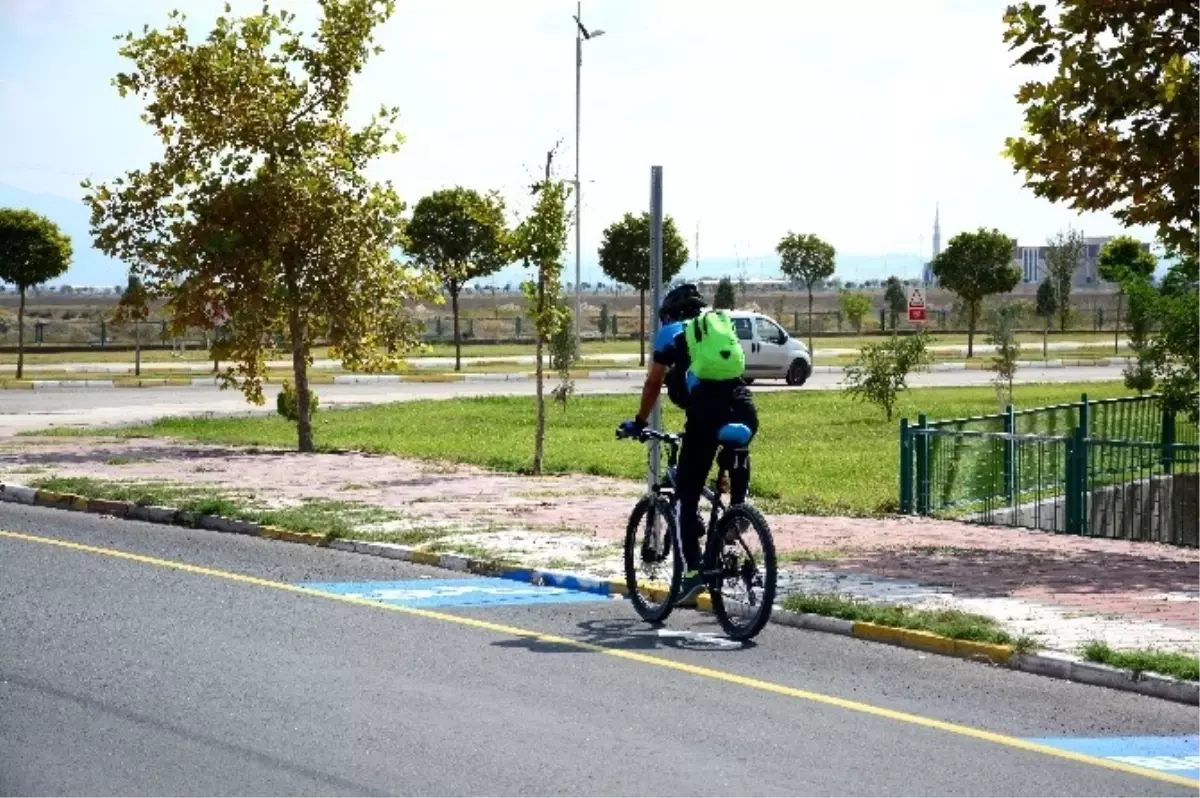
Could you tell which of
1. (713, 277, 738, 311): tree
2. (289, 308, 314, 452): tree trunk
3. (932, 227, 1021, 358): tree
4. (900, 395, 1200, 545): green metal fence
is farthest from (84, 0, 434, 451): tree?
(713, 277, 738, 311): tree

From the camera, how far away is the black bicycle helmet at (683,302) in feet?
37.9

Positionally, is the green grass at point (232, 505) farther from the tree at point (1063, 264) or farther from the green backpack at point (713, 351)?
the tree at point (1063, 264)

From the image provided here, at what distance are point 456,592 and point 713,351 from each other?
2.90 meters

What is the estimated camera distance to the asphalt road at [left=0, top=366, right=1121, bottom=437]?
3388 cm

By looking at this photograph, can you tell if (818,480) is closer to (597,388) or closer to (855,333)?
(597,388)

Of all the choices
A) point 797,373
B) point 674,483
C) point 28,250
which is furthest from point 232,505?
point 28,250

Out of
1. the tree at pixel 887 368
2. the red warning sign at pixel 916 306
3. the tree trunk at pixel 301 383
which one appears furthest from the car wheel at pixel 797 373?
the tree trunk at pixel 301 383

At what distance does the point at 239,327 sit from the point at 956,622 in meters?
16.5

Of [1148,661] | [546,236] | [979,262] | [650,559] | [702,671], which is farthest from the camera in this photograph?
[979,262]

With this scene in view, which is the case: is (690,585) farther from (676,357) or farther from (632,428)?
(676,357)

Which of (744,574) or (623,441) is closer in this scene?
(744,574)

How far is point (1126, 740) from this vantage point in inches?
327

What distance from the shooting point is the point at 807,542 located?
1488 cm

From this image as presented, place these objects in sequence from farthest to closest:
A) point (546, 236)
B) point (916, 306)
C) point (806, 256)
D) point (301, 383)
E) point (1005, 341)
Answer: point (806, 256)
point (916, 306)
point (1005, 341)
point (301, 383)
point (546, 236)
